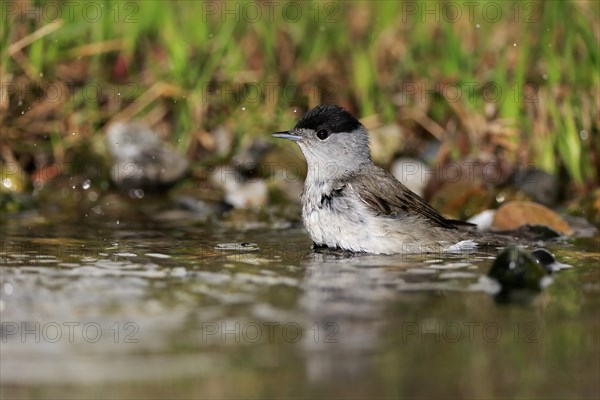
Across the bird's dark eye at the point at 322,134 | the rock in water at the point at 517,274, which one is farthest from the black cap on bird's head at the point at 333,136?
the rock in water at the point at 517,274

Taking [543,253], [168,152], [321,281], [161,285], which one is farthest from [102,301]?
[168,152]

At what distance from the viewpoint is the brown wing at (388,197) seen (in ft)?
21.3

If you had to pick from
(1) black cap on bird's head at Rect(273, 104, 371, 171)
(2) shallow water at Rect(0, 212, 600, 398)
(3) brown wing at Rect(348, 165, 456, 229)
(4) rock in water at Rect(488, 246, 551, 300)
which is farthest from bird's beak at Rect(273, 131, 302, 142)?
(4) rock in water at Rect(488, 246, 551, 300)

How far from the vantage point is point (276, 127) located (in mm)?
9023

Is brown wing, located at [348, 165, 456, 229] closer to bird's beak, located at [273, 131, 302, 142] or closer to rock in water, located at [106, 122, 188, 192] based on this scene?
bird's beak, located at [273, 131, 302, 142]

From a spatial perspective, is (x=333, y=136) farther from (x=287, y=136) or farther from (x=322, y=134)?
(x=287, y=136)

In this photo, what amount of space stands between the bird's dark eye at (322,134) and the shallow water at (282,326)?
0.91 meters

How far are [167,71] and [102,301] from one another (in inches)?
179

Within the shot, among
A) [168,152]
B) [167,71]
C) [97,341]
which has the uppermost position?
[167,71]

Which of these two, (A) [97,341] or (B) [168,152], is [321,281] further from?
(B) [168,152]

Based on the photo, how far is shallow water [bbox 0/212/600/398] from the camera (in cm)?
357

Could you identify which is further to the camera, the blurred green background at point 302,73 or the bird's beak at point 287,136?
the blurred green background at point 302,73

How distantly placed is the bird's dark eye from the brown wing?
0.33 metres

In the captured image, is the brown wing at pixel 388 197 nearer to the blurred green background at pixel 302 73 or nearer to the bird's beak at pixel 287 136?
the bird's beak at pixel 287 136
